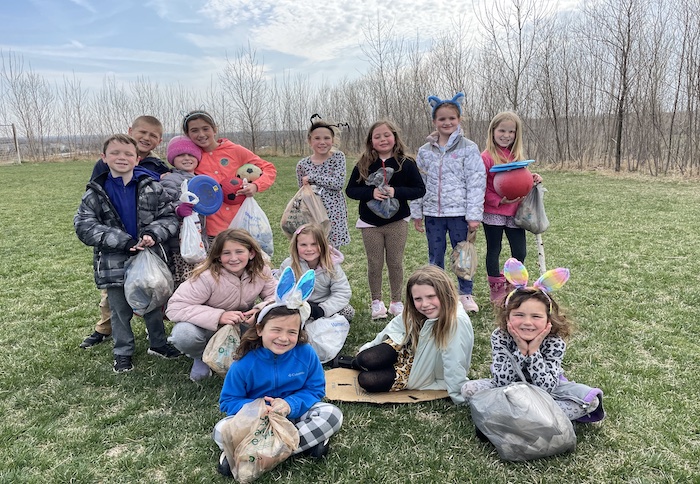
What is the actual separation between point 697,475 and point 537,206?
7.04 ft

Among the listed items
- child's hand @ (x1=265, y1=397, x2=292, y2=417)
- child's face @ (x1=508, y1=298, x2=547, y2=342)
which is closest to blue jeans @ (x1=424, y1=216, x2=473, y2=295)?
child's face @ (x1=508, y1=298, x2=547, y2=342)

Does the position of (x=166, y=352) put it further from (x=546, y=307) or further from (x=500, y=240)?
(x=500, y=240)

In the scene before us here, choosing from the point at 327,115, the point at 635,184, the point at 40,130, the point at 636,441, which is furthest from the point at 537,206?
the point at 40,130

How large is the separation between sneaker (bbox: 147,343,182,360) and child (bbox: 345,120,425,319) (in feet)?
5.68

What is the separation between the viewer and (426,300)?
2.68m

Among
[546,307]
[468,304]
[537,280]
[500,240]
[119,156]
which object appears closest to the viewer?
[546,307]

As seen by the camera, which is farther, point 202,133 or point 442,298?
point 202,133

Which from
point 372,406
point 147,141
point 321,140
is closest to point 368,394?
point 372,406

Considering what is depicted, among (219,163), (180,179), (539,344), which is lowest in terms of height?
(539,344)

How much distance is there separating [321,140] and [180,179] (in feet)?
3.90

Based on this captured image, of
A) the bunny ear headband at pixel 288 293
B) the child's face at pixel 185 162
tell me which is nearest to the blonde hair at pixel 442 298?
the bunny ear headband at pixel 288 293

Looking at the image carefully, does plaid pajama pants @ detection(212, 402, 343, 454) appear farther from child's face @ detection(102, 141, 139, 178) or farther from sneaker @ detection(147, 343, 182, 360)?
child's face @ detection(102, 141, 139, 178)

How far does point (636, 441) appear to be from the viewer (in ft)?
7.59

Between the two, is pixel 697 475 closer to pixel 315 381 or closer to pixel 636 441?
pixel 636 441
